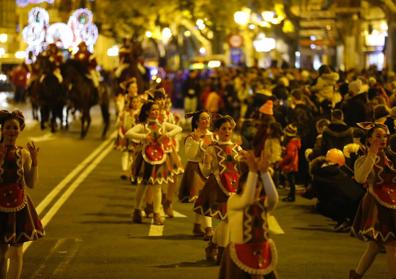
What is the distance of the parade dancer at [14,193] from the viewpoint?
31.3 ft

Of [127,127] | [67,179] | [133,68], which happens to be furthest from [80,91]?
[127,127]

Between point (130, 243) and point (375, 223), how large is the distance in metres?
3.93

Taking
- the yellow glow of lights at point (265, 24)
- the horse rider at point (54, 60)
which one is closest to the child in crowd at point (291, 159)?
the horse rider at point (54, 60)

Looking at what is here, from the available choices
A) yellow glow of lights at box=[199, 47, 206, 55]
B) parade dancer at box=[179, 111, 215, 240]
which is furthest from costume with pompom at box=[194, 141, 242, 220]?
yellow glow of lights at box=[199, 47, 206, 55]

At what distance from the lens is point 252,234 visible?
8117mm

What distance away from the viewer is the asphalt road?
1142 centimetres

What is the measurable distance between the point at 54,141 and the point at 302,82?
6.94 meters

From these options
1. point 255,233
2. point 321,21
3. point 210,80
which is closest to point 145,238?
point 255,233

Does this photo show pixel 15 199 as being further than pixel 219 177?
No

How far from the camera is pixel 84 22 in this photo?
39.9 meters

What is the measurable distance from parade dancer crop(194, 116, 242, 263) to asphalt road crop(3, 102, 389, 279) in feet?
1.70

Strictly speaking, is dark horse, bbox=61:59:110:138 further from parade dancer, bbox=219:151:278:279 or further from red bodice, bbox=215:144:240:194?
parade dancer, bbox=219:151:278:279

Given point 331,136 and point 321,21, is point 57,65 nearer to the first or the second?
point 321,21

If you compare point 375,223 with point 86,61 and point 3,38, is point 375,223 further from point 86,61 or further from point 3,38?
point 3,38
